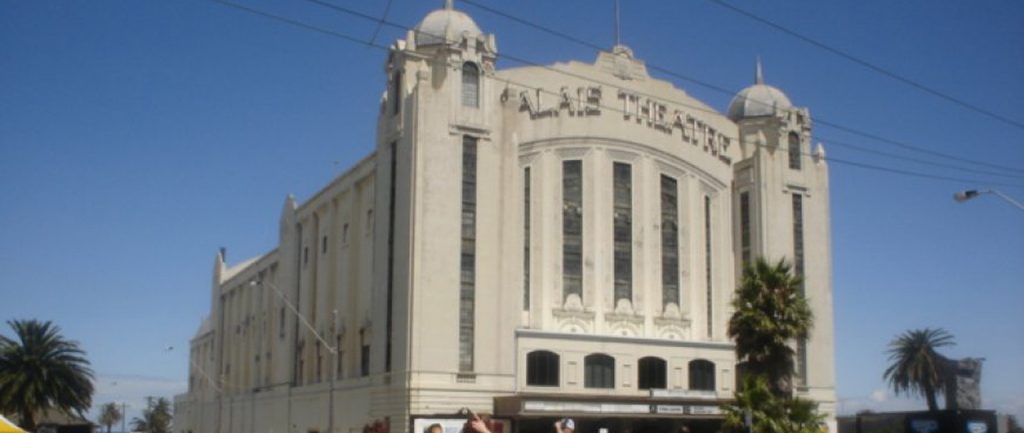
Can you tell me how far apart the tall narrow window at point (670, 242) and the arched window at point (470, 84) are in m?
11.4

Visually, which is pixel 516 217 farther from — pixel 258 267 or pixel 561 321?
pixel 258 267

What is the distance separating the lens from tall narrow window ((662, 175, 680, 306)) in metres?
60.1

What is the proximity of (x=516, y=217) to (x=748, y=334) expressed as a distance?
14.0 m

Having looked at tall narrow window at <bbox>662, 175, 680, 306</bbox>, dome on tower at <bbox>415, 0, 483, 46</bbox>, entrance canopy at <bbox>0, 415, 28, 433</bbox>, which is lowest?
entrance canopy at <bbox>0, 415, 28, 433</bbox>

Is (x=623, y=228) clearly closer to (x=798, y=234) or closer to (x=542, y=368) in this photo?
(x=542, y=368)

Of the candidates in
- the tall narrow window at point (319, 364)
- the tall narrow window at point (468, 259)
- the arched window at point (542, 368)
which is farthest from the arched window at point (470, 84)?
the tall narrow window at point (319, 364)

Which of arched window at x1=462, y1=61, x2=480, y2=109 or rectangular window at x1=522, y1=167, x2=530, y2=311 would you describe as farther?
rectangular window at x1=522, y1=167, x2=530, y2=311

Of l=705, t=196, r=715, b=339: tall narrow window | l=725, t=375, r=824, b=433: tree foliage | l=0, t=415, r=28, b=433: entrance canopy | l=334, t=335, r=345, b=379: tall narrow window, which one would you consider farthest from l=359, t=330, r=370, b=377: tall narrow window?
l=0, t=415, r=28, b=433: entrance canopy

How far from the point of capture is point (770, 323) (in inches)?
1754

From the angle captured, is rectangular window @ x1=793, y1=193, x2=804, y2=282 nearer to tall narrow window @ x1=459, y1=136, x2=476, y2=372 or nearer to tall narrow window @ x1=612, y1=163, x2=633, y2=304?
tall narrow window @ x1=612, y1=163, x2=633, y2=304

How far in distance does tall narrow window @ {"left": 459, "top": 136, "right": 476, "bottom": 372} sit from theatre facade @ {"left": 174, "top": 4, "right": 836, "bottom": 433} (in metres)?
0.07

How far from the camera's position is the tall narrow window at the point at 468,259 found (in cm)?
5300

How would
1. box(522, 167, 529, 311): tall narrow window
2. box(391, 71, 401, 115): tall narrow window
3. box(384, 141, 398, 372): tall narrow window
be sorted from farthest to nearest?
1. box(391, 71, 401, 115): tall narrow window
2. box(522, 167, 529, 311): tall narrow window
3. box(384, 141, 398, 372): tall narrow window

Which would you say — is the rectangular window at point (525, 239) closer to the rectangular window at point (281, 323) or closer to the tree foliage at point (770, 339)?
the tree foliage at point (770, 339)
